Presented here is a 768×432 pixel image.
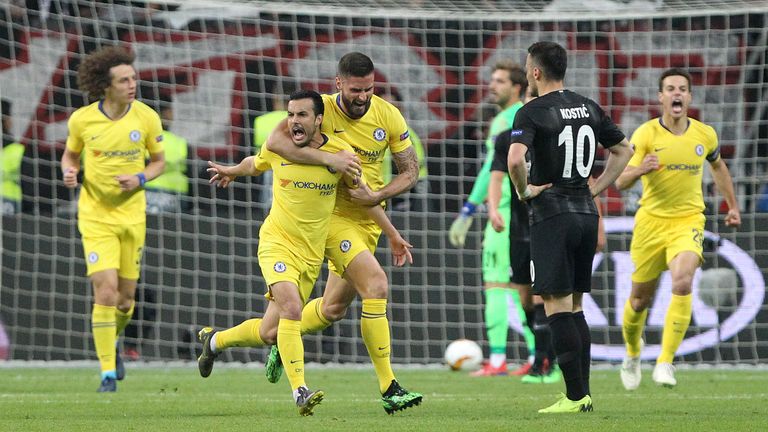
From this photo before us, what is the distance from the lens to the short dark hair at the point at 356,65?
23.7 ft

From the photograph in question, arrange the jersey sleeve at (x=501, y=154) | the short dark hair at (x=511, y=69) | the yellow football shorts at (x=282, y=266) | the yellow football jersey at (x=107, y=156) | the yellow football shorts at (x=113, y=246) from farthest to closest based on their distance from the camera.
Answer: the short dark hair at (x=511, y=69)
the jersey sleeve at (x=501, y=154)
the yellow football jersey at (x=107, y=156)
the yellow football shorts at (x=113, y=246)
the yellow football shorts at (x=282, y=266)

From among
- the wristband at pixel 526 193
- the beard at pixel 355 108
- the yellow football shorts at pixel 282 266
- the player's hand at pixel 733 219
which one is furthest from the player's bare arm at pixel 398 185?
the player's hand at pixel 733 219

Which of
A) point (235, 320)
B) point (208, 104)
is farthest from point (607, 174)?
point (208, 104)

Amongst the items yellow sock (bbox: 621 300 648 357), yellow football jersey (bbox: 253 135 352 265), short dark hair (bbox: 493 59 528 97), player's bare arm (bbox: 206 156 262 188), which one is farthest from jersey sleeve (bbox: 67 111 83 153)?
yellow sock (bbox: 621 300 648 357)

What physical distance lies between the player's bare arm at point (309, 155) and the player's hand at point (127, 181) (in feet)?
7.71

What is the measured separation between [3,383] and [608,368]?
5466 millimetres

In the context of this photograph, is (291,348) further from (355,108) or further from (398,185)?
(355,108)

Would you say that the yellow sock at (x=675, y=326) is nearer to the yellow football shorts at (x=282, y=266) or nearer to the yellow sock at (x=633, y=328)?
the yellow sock at (x=633, y=328)

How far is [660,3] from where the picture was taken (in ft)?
44.7

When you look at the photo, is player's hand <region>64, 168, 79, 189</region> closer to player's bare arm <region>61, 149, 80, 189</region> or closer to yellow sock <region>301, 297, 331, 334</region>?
player's bare arm <region>61, 149, 80, 189</region>

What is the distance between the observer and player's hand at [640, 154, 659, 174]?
9445 millimetres

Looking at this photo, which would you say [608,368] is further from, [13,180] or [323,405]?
[13,180]

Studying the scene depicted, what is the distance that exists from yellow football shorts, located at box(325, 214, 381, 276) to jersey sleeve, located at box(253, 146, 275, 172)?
52cm

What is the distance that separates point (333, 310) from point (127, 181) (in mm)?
2213
